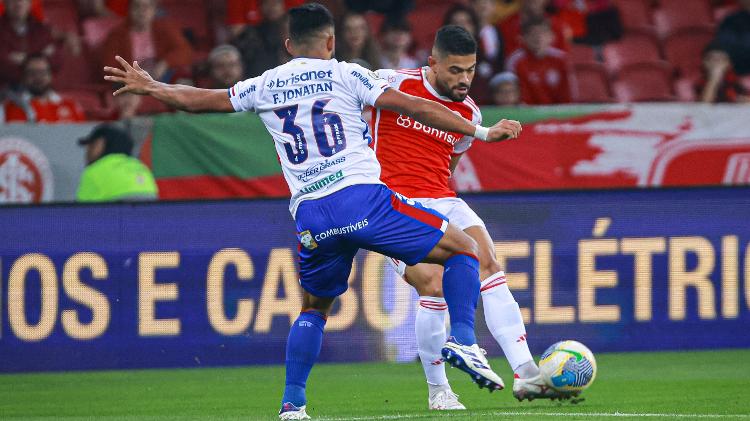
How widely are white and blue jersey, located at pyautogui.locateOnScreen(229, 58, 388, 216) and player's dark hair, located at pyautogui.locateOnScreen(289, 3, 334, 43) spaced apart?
0.13 metres

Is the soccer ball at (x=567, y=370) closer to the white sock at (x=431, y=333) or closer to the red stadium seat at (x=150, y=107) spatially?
the white sock at (x=431, y=333)

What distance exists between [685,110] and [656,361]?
2.94 meters

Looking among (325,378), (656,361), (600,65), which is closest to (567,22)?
(600,65)

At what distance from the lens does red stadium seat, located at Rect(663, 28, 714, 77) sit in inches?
611

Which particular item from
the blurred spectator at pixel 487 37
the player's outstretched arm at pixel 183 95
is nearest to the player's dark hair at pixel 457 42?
the player's outstretched arm at pixel 183 95

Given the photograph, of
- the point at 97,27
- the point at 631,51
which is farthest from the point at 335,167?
the point at 631,51

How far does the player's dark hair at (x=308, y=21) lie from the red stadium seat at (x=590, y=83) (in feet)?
25.8

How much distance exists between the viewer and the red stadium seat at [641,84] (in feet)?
48.2

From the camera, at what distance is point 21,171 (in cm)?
1159

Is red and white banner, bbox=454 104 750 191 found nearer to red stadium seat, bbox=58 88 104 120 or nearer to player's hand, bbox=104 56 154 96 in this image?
red stadium seat, bbox=58 88 104 120

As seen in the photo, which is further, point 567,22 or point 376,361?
point 567,22

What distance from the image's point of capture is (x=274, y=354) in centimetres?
1034

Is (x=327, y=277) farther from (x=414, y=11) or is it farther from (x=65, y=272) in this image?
(x=414, y=11)

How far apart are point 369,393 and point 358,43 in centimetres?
538
